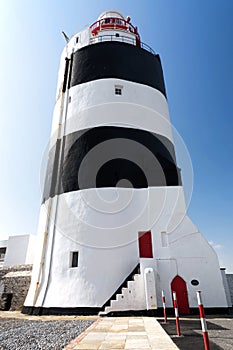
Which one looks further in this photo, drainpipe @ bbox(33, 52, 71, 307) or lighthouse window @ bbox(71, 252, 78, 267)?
drainpipe @ bbox(33, 52, 71, 307)

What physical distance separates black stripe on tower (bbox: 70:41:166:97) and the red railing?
14.5ft

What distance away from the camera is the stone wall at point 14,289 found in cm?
1271

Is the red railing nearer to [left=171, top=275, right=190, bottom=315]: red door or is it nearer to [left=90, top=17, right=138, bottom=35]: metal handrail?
[left=90, top=17, right=138, bottom=35]: metal handrail

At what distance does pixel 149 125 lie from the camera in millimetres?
13602

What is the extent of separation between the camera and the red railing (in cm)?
1938

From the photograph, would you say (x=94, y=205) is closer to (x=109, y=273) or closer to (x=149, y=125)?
(x=109, y=273)

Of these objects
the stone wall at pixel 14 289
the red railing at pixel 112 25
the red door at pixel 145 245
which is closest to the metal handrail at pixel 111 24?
the red railing at pixel 112 25

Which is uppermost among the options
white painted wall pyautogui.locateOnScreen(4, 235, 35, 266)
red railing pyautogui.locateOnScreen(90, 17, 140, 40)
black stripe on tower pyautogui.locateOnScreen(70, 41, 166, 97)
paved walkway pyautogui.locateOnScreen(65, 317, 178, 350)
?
red railing pyautogui.locateOnScreen(90, 17, 140, 40)

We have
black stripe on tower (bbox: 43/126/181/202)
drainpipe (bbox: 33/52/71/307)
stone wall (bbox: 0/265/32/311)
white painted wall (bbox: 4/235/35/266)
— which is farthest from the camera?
white painted wall (bbox: 4/235/35/266)

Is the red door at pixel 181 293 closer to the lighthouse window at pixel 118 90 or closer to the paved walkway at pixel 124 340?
the paved walkway at pixel 124 340

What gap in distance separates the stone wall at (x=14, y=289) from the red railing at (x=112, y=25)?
17808 millimetres

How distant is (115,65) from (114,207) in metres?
8.95

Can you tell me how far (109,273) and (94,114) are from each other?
26.8 ft

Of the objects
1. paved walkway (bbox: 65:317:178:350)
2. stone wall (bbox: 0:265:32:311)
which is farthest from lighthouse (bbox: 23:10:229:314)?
paved walkway (bbox: 65:317:178:350)
